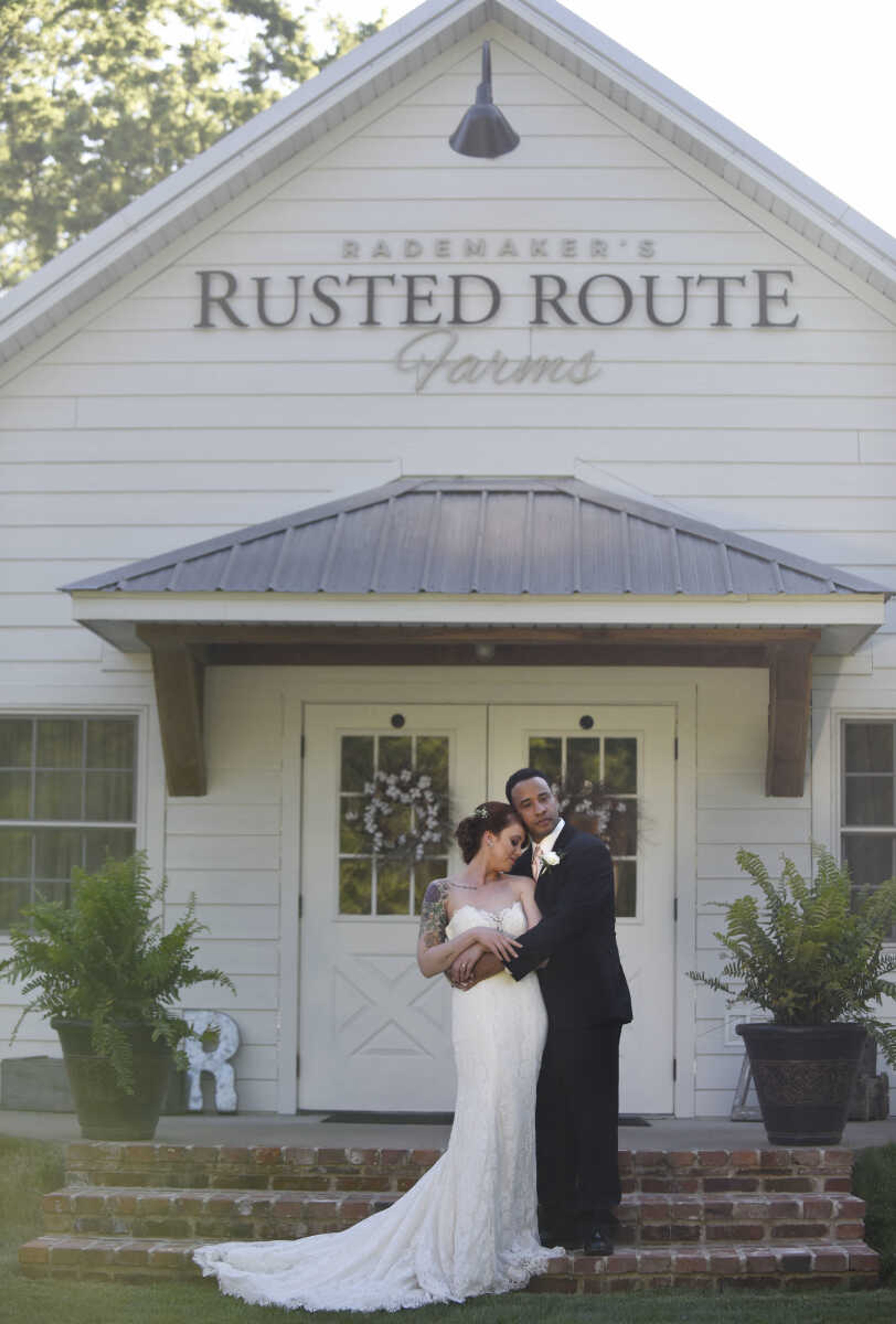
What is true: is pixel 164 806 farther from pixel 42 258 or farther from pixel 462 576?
pixel 42 258

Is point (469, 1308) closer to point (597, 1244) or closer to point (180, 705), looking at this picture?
point (597, 1244)

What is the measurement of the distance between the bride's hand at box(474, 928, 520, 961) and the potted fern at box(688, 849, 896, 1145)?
1.55 m

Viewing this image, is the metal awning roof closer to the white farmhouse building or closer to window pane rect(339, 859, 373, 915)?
the white farmhouse building

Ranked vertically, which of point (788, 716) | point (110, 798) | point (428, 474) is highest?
point (428, 474)

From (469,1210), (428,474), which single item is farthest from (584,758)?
(469,1210)

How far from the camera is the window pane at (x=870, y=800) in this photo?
10133mm

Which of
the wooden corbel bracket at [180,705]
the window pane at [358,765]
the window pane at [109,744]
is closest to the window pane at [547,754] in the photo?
the window pane at [358,765]

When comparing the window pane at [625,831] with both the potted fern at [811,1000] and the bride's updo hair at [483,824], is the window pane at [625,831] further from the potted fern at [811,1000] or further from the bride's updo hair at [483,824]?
the bride's updo hair at [483,824]

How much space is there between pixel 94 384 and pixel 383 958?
380 centimetres

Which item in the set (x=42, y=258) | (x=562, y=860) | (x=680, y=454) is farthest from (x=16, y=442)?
(x=42, y=258)

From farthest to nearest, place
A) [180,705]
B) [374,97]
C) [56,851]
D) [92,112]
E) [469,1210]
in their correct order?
[92,112] → [374,97] → [56,851] → [180,705] → [469,1210]

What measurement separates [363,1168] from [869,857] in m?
3.76

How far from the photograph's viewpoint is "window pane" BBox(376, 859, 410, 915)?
33.0 feet

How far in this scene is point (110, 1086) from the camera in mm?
8094
